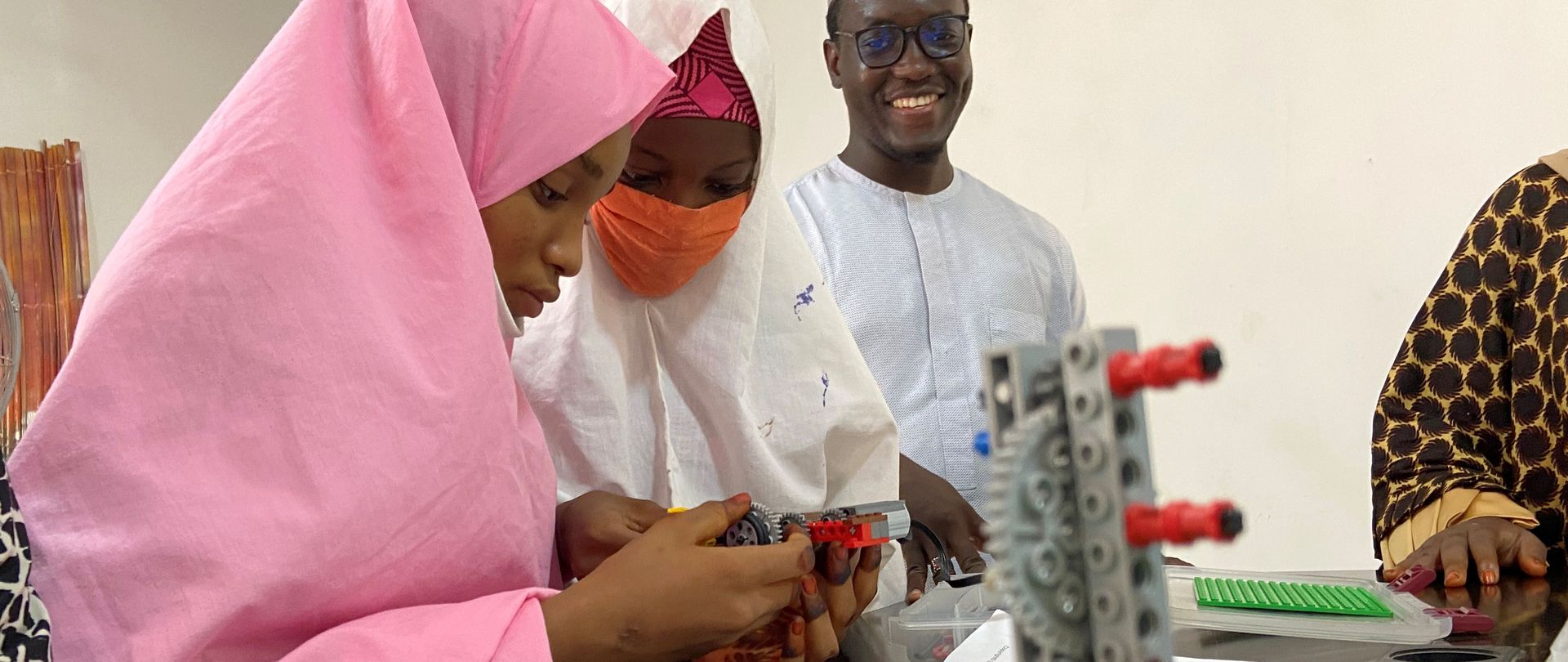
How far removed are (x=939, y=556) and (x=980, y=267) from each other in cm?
99

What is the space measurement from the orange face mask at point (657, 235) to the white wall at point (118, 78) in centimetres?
337

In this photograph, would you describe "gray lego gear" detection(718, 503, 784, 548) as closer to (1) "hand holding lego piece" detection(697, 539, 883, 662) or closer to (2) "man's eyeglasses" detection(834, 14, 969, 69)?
(1) "hand holding lego piece" detection(697, 539, 883, 662)

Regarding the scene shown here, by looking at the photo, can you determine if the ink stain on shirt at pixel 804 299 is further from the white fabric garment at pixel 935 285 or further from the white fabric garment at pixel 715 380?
the white fabric garment at pixel 935 285

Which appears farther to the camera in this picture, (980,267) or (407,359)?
(980,267)

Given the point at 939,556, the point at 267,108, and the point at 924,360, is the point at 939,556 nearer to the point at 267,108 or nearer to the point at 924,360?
the point at 924,360

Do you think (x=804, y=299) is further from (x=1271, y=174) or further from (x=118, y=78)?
(x=118, y=78)

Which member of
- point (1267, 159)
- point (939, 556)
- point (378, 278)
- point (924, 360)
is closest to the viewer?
point (378, 278)

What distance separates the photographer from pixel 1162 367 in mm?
455

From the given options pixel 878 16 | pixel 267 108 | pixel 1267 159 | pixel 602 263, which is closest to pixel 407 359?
pixel 267 108

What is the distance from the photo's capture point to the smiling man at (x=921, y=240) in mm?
2412

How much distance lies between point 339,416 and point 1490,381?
5.57 ft

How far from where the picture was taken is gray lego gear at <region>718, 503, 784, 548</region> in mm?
1029

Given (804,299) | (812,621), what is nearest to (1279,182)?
(804,299)

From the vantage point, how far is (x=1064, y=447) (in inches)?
19.6
